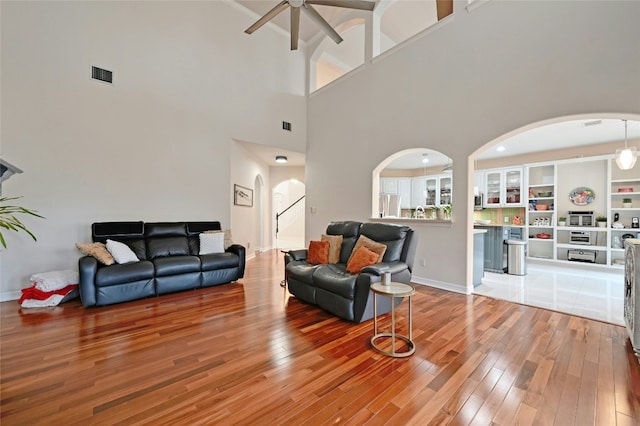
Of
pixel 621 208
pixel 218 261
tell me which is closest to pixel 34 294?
pixel 218 261

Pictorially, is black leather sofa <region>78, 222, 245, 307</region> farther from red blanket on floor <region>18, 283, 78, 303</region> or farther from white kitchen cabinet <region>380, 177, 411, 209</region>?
white kitchen cabinet <region>380, 177, 411, 209</region>

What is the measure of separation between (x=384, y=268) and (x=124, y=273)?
3207 millimetres

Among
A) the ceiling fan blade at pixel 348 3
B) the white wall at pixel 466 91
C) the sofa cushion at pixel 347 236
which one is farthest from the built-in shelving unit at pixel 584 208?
the ceiling fan blade at pixel 348 3

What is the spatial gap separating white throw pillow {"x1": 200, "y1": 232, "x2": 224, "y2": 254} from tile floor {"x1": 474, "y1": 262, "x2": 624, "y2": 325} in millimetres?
4111

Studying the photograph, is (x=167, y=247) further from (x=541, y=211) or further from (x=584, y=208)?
(x=584, y=208)

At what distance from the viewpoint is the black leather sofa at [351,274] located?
9.33ft

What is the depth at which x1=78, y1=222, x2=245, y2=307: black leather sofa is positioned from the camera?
3.38 metres

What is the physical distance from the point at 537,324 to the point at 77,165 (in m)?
6.21

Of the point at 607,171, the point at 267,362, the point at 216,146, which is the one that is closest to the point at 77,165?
the point at 216,146

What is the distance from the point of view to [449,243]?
423cm

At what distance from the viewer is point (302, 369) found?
2.06 metres

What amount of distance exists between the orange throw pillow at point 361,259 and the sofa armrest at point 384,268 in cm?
14

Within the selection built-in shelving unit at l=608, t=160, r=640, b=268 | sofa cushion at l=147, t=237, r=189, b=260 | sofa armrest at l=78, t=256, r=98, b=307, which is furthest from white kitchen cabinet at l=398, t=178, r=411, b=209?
sofa armrest at l=78, t=256, r=98, b=307

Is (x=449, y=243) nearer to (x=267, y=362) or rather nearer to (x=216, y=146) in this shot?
(x=267, y=362)
